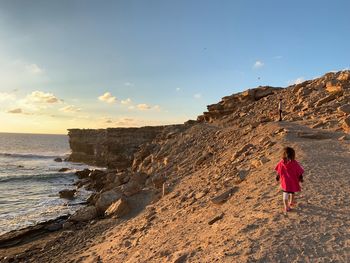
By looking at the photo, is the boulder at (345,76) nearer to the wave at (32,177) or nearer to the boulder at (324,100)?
the boulder at (324,100)

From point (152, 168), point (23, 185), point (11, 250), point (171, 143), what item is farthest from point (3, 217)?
point (23, 185)

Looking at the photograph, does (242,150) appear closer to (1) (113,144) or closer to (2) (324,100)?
(2) (324,100)

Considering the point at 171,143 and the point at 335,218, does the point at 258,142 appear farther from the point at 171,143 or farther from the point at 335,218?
the point at 171,143

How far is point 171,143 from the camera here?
28.8 metres

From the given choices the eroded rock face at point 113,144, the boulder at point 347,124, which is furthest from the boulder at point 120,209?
the eroded rock face at point 113,144

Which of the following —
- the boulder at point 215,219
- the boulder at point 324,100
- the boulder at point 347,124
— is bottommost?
the boulder at point 215,219

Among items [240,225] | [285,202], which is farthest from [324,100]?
[240,225]

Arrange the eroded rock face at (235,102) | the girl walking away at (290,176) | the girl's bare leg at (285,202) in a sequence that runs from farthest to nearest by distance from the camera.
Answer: the eroded rock face at (235,102) < the girl walking away at (290,176) < the girl's bare leg at (285,202)

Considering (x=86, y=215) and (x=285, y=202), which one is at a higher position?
(x=285, y=202)

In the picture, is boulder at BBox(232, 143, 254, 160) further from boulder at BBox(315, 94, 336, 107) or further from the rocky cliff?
boulder at BBox(315, 94, 336, 107)

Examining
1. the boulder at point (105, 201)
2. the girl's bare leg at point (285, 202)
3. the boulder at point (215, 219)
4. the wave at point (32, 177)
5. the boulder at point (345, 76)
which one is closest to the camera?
the girl's bare leg at point (285, 202)

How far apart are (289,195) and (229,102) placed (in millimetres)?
27938

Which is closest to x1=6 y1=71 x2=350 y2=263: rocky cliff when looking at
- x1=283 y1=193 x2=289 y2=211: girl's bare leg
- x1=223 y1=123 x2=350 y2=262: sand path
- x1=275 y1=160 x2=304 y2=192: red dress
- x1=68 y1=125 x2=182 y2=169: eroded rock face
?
x1=223 y1=123 x2=350 y2=262: sand path

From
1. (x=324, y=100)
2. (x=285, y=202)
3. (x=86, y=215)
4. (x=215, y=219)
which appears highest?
(x=324, y=100)
